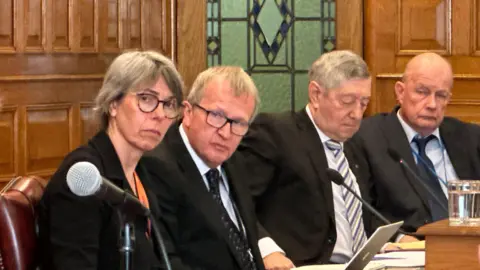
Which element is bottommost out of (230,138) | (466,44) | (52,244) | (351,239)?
(351,239)

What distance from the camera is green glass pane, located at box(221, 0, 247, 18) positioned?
228 inches

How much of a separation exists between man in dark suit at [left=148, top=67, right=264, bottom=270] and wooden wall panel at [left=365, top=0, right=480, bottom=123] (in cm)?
290

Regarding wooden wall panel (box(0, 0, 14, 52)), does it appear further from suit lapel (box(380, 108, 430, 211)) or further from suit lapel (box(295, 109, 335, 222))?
suit lapel (box(380, 108, 430, 211))

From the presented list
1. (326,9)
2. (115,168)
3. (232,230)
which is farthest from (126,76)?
(326,9)

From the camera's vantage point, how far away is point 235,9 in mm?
5812

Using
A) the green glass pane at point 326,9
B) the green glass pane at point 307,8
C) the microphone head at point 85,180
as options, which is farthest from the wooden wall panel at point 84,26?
the microphone head at point 85,180

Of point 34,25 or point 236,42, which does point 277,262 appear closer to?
point 34,25

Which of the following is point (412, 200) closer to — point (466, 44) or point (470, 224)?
point (470, 224)

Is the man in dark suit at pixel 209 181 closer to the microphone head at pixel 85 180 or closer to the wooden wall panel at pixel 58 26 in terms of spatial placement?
the microphone head at pixel 85 180

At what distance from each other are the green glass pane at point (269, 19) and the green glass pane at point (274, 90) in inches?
8.7

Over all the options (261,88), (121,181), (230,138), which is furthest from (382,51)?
(121,181)

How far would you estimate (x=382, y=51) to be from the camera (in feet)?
19.1

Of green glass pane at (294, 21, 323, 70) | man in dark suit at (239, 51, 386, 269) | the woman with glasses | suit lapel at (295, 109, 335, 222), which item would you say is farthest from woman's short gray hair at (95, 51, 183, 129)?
green glass pane at (294, 21, 323, 70)

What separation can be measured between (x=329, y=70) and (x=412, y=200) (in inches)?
28.3
